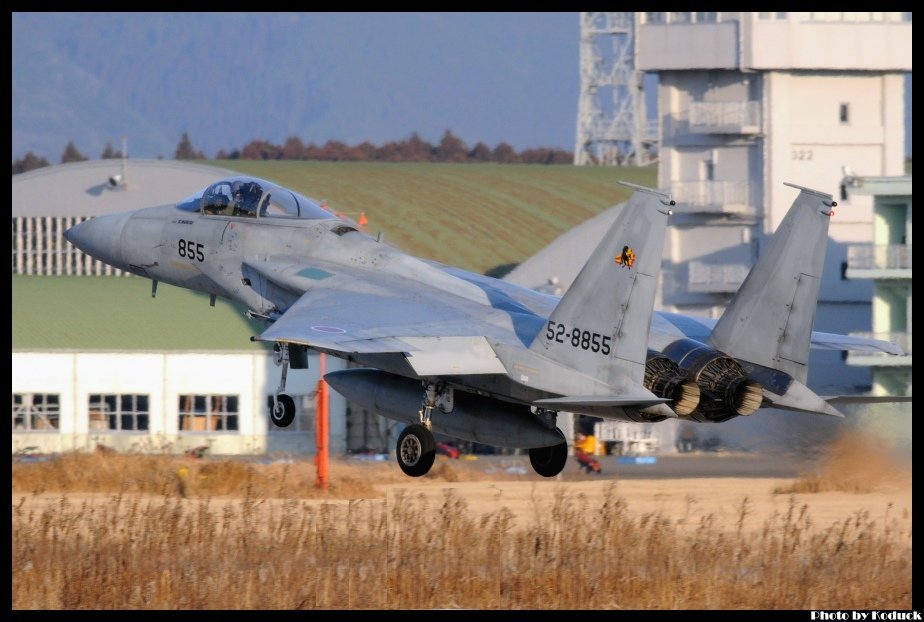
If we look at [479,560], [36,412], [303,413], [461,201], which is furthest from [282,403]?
[461,201]

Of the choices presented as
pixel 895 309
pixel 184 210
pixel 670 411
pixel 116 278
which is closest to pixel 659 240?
pixel 670 411

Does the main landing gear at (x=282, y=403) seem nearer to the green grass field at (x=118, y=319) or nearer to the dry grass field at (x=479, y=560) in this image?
the dry grass field at (x=479, y=560)

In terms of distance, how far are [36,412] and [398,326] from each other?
2797 cm

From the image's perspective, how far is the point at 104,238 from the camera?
922 inches

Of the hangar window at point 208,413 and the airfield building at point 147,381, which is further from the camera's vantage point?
the hangar window at point 208,413

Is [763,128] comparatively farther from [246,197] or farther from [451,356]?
A: [451,356]

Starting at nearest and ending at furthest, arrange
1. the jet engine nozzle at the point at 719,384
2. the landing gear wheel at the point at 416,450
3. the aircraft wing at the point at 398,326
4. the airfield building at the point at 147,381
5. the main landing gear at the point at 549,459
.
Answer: the aircraft wing at the point at 398,326
the jet engine nozzle at the point at 719,384
the landing gear wheel at the point at 416,450
the main landing gear at the point at 549,459
the airfield building at the point at 147,381

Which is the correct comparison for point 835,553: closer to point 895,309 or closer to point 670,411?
point 670,411

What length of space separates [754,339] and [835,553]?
642cm

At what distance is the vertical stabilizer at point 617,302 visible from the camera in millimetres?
17938

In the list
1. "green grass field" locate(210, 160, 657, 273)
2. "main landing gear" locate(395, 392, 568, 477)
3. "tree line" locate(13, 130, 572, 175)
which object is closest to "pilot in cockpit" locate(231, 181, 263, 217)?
"main landing gear" locate(395, 392, 568, 477)

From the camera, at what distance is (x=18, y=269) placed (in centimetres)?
5053

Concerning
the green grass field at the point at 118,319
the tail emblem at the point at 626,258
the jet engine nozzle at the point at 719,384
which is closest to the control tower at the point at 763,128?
the green grass field at the point at 118,319

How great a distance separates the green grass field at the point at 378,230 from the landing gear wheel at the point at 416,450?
86.4ft
